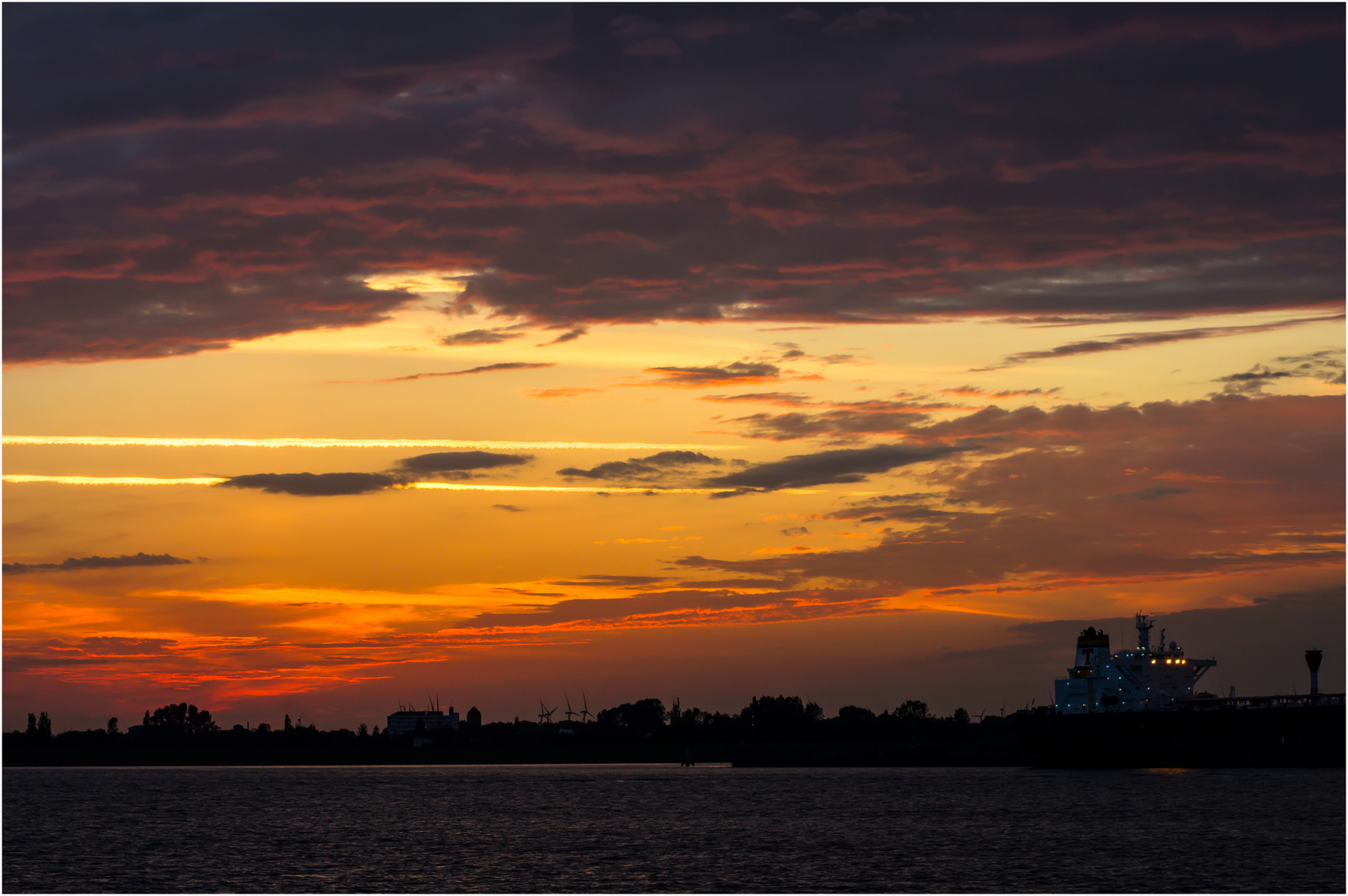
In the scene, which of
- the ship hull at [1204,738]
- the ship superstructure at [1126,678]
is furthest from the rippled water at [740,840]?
the ship superstructure at [1126,678]

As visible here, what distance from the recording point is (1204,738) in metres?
162

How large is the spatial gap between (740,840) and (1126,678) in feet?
321

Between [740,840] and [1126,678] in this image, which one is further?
[1126,678]

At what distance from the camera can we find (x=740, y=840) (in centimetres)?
9200

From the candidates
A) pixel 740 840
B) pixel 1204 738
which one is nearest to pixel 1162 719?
pixel 1204 738

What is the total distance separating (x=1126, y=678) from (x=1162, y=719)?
1016 centimetres

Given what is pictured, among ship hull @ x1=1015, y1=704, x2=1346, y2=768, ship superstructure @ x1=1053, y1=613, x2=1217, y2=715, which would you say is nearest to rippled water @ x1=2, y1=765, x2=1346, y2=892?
ship hull @ x1=1015, y1=704, x2=1346, y2=768

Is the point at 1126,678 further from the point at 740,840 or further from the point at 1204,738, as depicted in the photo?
the point at 740,840

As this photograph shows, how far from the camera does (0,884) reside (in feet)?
241

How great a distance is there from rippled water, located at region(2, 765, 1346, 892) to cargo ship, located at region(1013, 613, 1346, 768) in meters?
7.48

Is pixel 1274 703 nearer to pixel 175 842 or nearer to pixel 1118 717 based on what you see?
pixel 1118 717

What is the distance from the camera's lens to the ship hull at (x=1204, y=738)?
15562cm

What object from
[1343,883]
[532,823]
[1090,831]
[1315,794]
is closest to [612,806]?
[532,823]

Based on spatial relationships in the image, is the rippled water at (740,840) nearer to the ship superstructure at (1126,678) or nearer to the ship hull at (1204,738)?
the ship hull at (1204,738)
